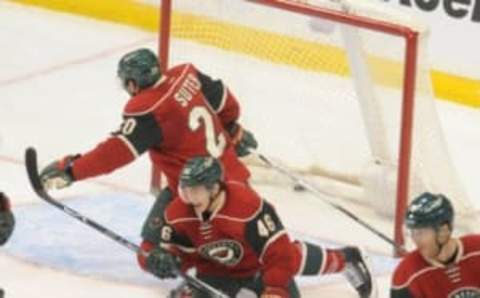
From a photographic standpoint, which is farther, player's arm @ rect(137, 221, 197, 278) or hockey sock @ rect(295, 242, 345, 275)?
hockey sock @ rect(295, 242, 345, 275)

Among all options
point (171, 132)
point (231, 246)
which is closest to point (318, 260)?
point (231, 246)

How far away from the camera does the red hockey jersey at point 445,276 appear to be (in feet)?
12.1

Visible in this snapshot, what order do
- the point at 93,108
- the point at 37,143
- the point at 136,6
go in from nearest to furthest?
the point at 37,143
the point at 93,108
the point at 136,6

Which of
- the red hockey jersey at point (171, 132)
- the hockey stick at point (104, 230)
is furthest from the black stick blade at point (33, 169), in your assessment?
the red hockey jersey at point (171, 132)

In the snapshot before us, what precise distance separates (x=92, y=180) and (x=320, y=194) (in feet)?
3.09

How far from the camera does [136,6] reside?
766 cm

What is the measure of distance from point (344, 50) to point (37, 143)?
1516mm

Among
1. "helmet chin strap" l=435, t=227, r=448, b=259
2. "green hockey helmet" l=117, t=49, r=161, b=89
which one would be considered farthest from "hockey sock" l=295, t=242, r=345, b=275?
"helmet chin strap" l=435, t=227, r=448, b=259

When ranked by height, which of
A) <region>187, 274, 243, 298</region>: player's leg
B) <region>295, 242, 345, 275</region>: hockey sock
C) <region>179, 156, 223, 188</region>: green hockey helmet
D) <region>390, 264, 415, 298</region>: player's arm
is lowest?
<region>187, 274, 243, 298</region>: player's leg

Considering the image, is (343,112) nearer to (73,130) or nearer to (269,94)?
(269,94)

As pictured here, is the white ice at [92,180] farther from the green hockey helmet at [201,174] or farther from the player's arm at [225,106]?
the green hockey helmet at [201,174]

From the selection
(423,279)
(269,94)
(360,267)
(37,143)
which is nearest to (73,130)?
(37,143)

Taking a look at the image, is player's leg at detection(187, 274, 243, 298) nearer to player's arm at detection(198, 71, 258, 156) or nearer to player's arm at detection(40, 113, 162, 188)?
player's arm at detection(40, 113, 162, 188)

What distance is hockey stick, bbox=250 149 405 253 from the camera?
505cm
